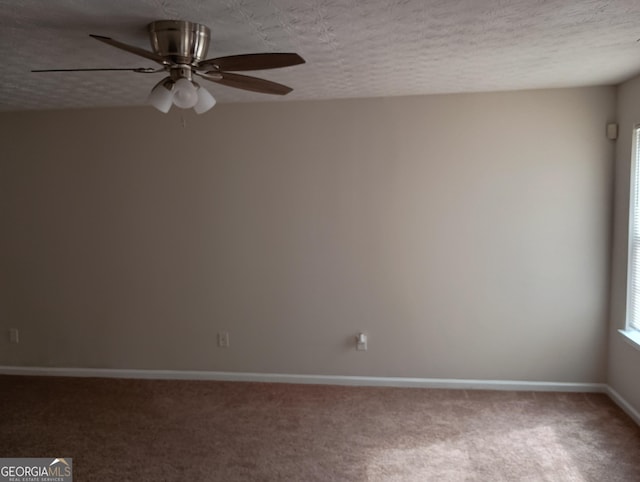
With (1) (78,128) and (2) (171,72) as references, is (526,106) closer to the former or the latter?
(2) (171,72)

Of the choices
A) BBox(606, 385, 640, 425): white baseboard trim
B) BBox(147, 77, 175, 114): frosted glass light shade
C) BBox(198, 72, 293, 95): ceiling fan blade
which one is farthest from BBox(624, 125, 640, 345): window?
BBox(147, 77, 175, 114): frosted glass light shade

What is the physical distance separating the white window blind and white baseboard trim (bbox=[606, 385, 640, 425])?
51 centimetres

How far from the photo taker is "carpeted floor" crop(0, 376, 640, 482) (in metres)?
2.75

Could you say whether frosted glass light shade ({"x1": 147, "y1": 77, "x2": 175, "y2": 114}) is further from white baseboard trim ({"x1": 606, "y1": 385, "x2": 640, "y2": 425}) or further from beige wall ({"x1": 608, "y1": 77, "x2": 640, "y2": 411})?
white baseboard trim ({"x1": 606, "y1": 385, "x2": 640, "y2": 425})

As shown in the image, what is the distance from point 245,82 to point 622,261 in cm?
287

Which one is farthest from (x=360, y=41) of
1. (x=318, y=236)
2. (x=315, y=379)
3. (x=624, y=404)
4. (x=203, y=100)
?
(x=624, y=404)

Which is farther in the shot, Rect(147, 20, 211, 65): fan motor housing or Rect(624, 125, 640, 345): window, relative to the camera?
Rect(624, 125, 640, 345): window

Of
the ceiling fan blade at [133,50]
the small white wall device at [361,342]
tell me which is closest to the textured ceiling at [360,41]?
the ceiling fan blade at [133,50]

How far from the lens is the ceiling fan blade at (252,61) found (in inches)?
76.6

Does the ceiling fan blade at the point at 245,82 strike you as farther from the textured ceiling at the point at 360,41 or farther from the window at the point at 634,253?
the window at the point at 634,253

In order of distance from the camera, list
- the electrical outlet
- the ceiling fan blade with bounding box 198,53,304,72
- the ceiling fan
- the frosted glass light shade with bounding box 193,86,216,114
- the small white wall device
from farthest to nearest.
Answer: the electrical outlet, the small white wall device, the frosted glass light shade with bounding box 193,86,216,114, the ceiling fan, the ceiling fan blade with bounding box 198,53,304,72

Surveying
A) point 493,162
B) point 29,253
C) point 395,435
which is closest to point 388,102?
point 493,162

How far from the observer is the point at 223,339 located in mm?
4086

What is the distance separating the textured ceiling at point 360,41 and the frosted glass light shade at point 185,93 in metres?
0.29
